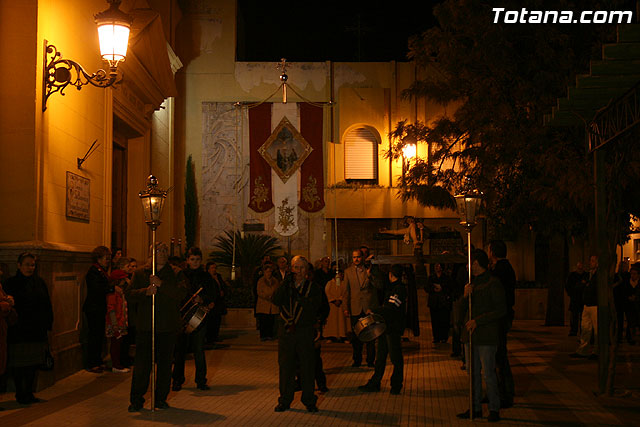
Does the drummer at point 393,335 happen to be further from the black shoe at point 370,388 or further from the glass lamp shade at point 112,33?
the glass lamp shade at point 112,33

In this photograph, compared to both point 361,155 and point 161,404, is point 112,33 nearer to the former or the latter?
point 161,404

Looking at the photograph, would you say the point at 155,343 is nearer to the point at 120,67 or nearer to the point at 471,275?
the point at 471,275

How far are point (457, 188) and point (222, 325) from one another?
774cm

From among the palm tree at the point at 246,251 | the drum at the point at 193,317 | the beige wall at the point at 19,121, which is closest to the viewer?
the drum at the point at 193,317

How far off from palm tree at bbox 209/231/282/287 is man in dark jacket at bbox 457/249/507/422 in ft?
54.0

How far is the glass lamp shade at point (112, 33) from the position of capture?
477 inches

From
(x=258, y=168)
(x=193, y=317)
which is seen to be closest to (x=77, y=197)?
(x=193, y=317)

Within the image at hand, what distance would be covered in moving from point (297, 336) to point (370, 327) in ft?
5.37

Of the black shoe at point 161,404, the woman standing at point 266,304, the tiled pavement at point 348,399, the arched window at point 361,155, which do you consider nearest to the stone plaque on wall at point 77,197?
the tiled pavement at point 348,399

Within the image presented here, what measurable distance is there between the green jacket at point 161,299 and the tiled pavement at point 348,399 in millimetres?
1098

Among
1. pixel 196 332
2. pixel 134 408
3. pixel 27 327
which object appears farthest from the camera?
pixel 196 332

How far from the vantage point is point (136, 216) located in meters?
21.2

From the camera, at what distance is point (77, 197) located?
14.5 metres

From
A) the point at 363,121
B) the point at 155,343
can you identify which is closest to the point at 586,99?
the point at 155,343
